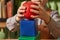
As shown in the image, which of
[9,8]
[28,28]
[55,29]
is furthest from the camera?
[9,8]

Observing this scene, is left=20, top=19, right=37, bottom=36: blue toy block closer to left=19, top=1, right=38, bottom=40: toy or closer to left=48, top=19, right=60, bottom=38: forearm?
left=19, top=1, right=38, bottom=40: toy

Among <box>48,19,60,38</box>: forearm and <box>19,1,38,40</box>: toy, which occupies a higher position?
<box>19,1,38,40</box>: toy

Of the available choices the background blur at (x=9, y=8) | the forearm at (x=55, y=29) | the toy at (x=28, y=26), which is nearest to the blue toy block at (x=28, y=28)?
the toy at (x=28, y=26)

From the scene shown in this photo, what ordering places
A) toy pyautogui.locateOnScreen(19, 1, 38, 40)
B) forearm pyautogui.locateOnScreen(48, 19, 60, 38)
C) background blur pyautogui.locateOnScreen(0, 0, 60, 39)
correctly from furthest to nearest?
1. background blur pyautogui.locateOnScreen(0, 0, 60, 39)
2. forearm pyautogui.locateOnScreen(48, 19, 60, 38)
3. toy pyautogui.locateOnScreen(19, 1, 38, 40)

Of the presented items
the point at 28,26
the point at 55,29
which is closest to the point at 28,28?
the point at 28,26

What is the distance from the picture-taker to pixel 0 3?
170 cm

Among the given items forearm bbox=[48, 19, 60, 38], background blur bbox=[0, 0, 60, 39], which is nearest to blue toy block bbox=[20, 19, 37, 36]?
forearm bbox=[48, 19, 60, 38]

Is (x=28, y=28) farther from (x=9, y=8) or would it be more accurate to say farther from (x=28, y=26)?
(x=9, y=8)

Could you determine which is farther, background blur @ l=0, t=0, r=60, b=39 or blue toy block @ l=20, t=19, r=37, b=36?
background blur @ l=0, t=0, r=60, b=39

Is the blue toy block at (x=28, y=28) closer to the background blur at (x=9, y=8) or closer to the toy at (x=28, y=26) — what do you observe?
the toy at (x=28, y=26)

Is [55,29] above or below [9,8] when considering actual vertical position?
below

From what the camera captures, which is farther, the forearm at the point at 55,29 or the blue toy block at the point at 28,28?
the forearm at the point at 55,29

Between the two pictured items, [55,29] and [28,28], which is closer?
[28,28]

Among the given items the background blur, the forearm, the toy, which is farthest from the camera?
the background blur
